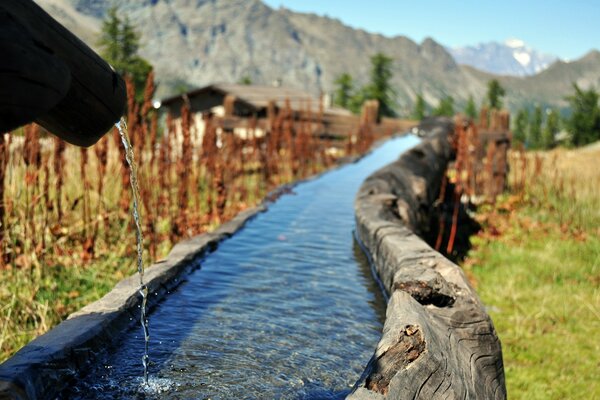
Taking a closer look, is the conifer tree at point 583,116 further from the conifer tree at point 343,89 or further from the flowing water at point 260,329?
the flowing water at point 260,329

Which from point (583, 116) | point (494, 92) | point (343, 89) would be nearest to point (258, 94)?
point (583, 116)

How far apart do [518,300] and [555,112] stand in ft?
365

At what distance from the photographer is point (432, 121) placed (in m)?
16.7

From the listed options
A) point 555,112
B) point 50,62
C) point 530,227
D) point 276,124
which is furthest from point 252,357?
point 555,112

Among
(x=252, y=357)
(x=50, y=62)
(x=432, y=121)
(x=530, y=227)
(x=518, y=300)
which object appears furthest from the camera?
(x=432, y=121)

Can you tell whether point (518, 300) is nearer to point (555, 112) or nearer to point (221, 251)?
point (221, 251)

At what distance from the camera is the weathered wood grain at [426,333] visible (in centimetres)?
214

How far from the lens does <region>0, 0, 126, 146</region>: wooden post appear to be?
1.48 m

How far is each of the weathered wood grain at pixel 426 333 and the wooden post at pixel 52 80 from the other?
3.87 ft

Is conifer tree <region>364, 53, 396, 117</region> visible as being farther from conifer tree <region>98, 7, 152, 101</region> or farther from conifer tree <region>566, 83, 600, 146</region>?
conifer tree <region>98, 7, 152, 101</region>

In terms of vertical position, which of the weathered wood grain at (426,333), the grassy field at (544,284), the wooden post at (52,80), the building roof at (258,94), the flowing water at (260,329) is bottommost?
the grassy field at (544,284)

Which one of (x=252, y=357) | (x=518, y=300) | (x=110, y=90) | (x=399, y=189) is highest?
(x=110, y=90)

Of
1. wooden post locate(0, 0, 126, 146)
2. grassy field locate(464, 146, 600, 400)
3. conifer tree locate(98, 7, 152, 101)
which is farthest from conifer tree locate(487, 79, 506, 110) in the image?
wooden post locate(0, 0, 126, 146)

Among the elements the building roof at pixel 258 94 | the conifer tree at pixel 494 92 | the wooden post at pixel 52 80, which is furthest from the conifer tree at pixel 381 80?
the wooden post at pixel 52 80
